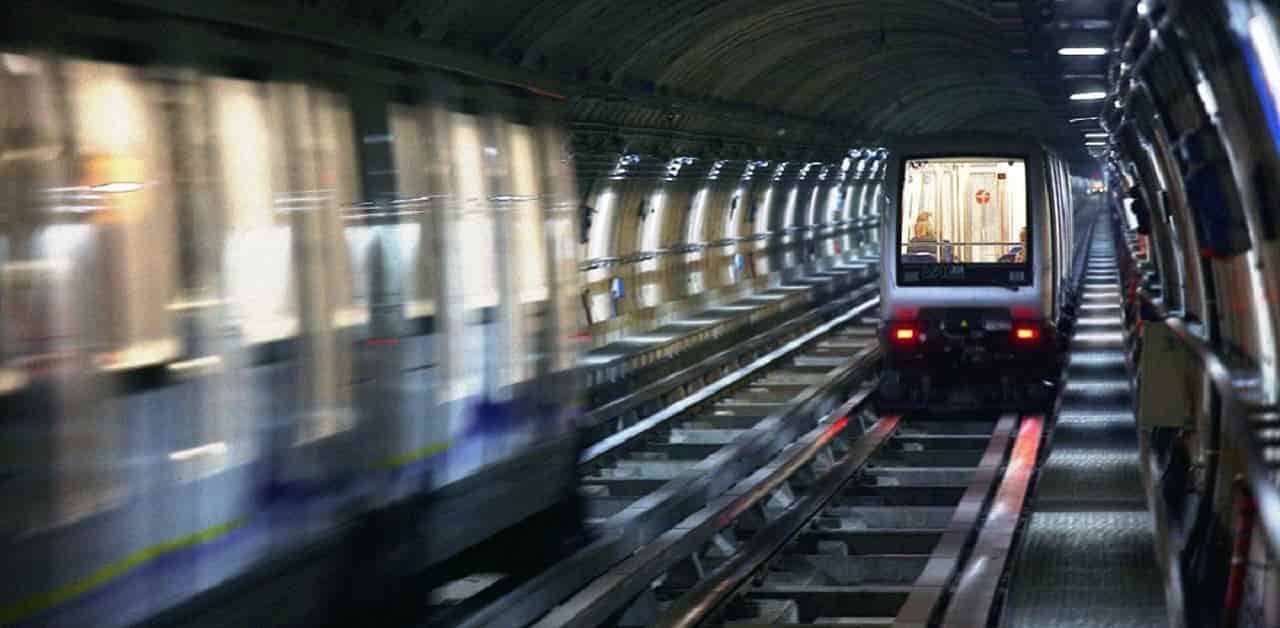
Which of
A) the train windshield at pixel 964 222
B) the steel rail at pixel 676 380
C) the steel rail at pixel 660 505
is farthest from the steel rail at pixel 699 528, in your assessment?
the train windshield at pixel 964 222

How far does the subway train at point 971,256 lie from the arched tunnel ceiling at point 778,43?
4.06ft

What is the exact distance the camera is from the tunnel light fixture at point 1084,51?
16.6m

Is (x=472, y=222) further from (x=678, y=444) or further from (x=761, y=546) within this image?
(x=678, y=444)

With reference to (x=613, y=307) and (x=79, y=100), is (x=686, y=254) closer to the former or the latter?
(x=613, y=307)

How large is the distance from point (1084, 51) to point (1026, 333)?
342 centimetres

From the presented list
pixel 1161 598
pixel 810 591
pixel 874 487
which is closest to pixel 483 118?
pixel 810 591

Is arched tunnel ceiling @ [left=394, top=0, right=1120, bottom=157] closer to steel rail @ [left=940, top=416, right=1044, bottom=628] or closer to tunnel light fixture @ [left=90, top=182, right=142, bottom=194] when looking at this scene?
steel rail @ [left=940, top=416, right=1044, bottom=628]

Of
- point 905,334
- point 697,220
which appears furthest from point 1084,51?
point 697,220

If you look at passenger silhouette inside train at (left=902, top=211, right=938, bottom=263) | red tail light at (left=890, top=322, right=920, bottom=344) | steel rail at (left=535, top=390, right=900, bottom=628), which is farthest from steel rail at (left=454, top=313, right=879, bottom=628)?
passenger silhouette inside train at (left=902, top=211, right=938, bottom=263)

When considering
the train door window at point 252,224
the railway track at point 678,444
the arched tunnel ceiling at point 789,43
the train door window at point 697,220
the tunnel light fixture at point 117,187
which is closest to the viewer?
the tunnel light fixture at point 117,187

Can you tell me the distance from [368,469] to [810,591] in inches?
136

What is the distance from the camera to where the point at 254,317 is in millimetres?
7801

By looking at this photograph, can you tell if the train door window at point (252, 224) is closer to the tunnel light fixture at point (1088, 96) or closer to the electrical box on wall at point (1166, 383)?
the electrical box on wall at point (1166, 383)

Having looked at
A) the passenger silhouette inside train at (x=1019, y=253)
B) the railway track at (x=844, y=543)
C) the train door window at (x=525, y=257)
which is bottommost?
the railway track at (x=844, y=543)
